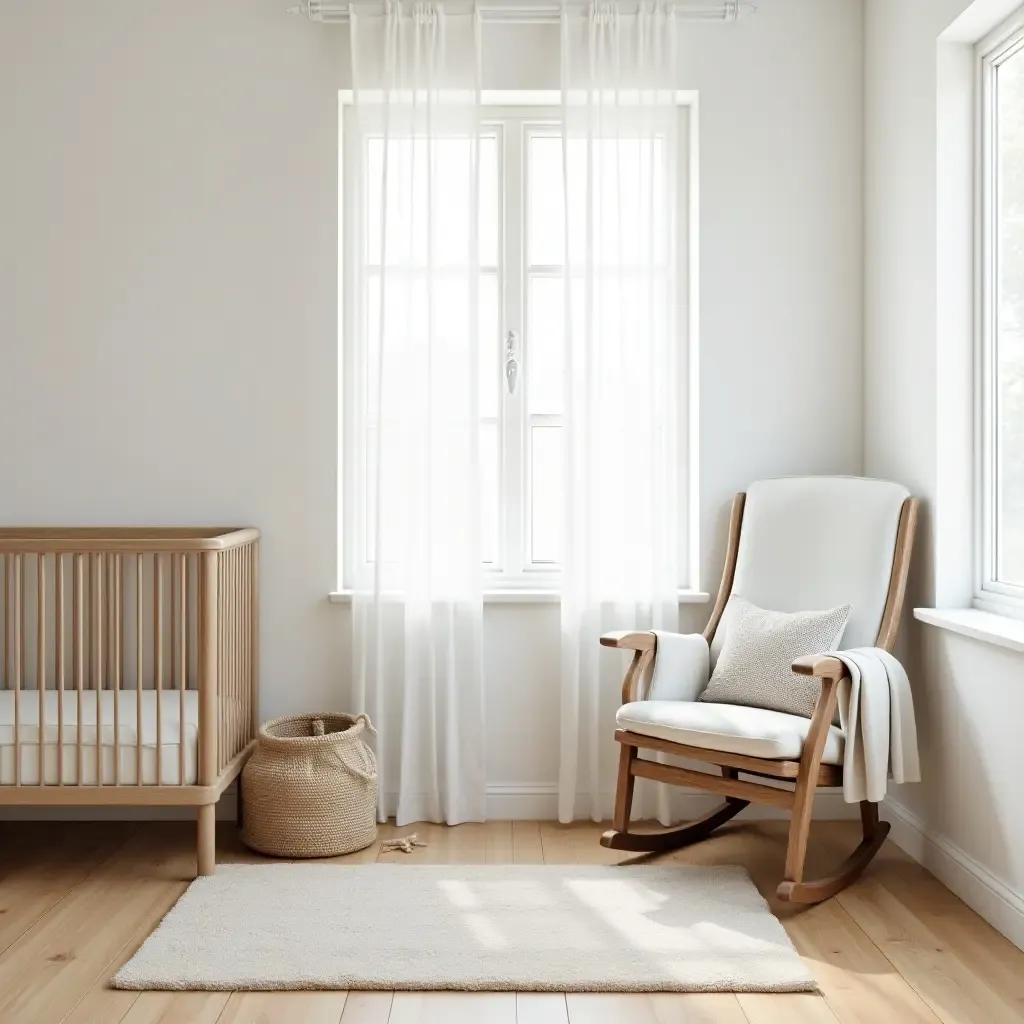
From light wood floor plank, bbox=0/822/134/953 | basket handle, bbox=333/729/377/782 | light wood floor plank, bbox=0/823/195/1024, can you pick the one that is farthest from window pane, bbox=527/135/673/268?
light wood floor plank, bbox=0/822/134/953

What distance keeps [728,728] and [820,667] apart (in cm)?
26

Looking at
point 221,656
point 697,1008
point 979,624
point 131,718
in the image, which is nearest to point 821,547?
point 979,624

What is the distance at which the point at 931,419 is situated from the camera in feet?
9.18

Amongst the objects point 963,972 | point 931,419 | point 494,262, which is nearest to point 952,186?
point 931,419

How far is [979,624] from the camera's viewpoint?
251 centimetres

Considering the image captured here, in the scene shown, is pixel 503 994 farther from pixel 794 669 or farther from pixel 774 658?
pixel 774 658

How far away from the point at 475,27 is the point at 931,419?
5.75 ft

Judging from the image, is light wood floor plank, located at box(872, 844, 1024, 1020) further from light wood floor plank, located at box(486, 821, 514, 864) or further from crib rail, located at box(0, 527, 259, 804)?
crib rail, located at box(0, 527, 259, 804)

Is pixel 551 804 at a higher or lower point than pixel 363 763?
lower

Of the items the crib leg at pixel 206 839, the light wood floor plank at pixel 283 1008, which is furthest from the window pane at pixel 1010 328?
the crib leg at pixel 206 839

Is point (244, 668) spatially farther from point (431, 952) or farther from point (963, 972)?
point (963, 972)

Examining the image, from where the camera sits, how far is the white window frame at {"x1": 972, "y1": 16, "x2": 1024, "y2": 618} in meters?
2.70

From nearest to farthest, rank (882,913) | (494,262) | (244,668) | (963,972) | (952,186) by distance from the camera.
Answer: (963,972)
(882,913)
(952,186)
(244,668)
(494,262)

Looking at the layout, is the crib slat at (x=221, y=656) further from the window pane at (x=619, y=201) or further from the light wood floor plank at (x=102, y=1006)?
the window pane at (x=619, y=201)
